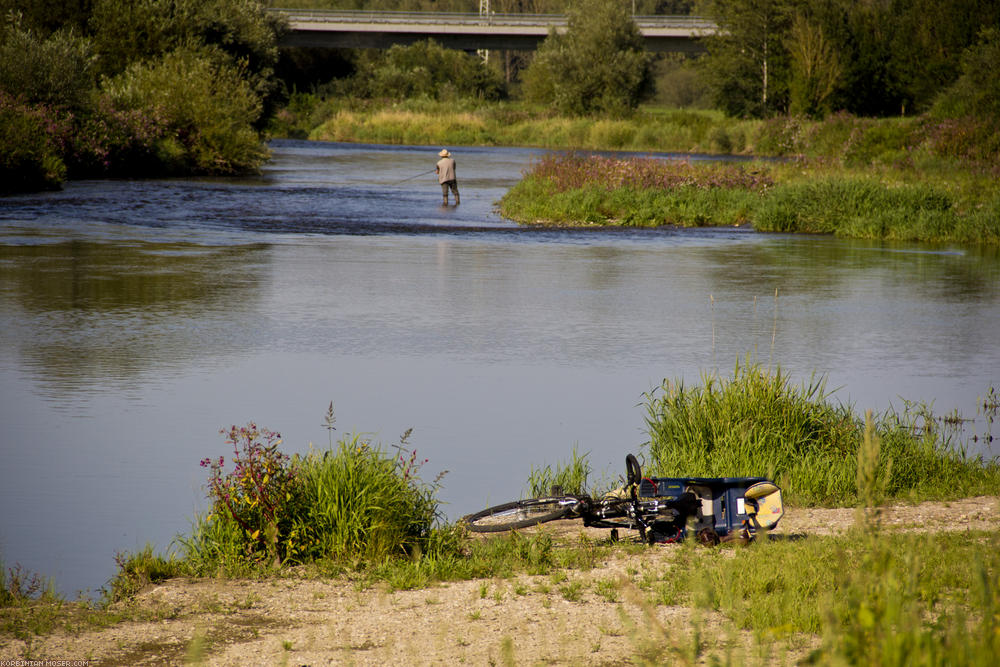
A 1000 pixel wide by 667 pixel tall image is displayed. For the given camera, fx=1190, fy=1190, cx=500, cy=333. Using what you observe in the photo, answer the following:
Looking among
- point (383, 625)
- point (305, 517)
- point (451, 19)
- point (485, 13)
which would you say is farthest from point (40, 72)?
point (485, 13)

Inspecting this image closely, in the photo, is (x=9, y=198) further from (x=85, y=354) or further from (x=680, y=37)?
(x=680, y=37)

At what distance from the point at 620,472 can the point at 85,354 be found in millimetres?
6155

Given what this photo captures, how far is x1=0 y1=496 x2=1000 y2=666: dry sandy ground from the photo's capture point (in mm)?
5230

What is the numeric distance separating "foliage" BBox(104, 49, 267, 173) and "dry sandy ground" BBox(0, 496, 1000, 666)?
39.4 meters

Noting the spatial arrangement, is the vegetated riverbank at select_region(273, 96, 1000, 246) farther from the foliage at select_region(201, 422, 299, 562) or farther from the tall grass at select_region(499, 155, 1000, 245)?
the foliage at select_region(201, 422, 299, 562)

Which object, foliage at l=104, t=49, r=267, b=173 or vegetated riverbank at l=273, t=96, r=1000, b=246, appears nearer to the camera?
vegetated riverbank at l=273, t=96, r=1000, b=246

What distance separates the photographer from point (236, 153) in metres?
45.0

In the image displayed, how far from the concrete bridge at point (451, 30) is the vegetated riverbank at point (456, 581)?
82.5m

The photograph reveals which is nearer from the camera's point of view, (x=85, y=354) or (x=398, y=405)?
(x=398, y=405)

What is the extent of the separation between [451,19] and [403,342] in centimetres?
8548

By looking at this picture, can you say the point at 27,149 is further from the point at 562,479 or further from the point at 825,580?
the point at 825,580

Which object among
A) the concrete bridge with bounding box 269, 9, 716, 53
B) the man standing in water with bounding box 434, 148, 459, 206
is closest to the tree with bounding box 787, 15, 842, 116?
the concrete bridge with bounding box 269, 9, 716, 53

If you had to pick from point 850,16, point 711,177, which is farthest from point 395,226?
point 850,16

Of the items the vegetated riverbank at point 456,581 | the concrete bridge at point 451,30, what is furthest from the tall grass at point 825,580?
the concrete bridge at point 451,30
